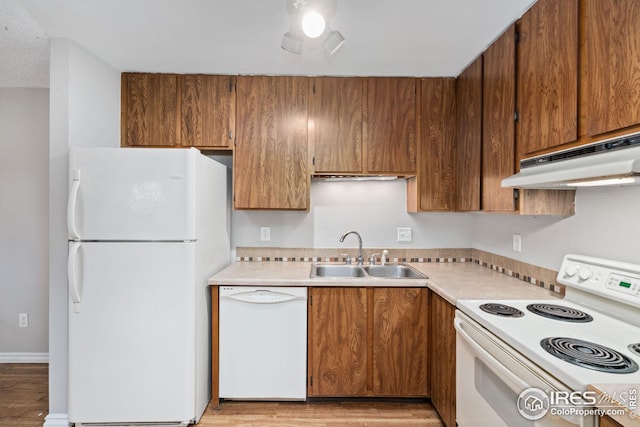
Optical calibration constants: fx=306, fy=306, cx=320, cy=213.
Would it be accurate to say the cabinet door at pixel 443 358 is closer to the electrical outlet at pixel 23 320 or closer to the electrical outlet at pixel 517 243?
the electrical outlet at pixel 517 243

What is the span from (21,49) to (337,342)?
9.38ft

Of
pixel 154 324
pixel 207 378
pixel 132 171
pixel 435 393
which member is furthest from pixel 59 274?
pixel 435 393

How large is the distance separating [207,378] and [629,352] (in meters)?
2.14

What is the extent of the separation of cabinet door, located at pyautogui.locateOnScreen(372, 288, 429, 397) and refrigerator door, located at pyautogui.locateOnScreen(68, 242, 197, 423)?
3.89 feet

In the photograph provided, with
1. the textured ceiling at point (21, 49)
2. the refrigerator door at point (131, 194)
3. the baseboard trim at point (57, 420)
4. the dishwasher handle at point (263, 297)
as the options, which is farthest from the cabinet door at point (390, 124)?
the baseboard trim at point (57, 420)

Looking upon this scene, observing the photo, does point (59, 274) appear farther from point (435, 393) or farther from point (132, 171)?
point (435, 393)

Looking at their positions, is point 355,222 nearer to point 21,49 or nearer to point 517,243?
point 517,243

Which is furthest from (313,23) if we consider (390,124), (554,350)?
(554,350)

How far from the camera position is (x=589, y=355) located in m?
0.96

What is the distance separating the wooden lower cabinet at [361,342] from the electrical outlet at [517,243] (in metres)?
0.80

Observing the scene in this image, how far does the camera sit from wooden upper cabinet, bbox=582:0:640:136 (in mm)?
990

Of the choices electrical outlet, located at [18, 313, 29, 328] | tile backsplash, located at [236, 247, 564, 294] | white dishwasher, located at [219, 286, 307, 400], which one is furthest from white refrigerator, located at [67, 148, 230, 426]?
electrical outlet, located at [18, 313, 29, 328]

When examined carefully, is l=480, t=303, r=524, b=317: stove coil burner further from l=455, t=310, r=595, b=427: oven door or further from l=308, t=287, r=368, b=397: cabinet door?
l=308, t=287, r=368, b=397: cabinet door

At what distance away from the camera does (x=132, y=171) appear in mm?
1747
